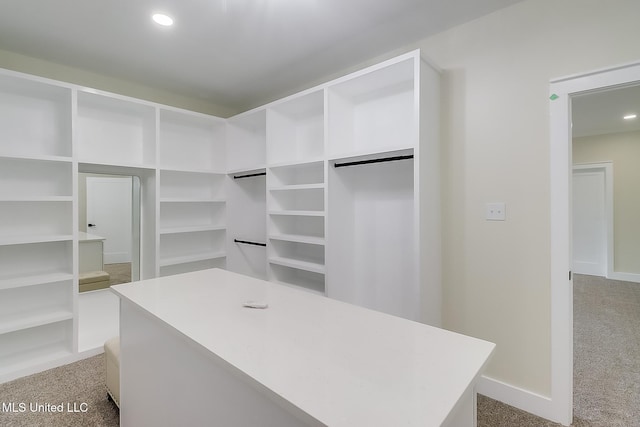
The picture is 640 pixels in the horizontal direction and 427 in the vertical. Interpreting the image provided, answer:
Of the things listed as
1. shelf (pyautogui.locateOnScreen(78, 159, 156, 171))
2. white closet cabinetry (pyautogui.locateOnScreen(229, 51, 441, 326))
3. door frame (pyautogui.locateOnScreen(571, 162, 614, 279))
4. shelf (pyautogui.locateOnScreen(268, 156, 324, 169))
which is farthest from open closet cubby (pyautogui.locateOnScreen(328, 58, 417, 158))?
door frame (pyautogui.locateOnScreen(571, 162, 614, 279))

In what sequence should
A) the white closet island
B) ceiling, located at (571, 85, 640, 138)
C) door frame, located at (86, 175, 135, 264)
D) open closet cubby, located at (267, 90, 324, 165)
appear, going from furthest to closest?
ceiling, located at (571, 85, 640, 138)
door frame, located at (86, 175, 135, 264)
open closet cubby, located at (267, 90, 324, 165)
the white closet island

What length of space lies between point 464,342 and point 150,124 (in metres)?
3.41

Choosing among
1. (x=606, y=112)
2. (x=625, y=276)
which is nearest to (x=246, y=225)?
(x=606, y=112)

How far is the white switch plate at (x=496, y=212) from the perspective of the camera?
2.07 meters

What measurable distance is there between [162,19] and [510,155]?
2595 mm

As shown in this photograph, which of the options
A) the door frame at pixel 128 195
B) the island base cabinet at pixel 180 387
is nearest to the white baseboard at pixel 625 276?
the island base cabinet at pixel 180 387

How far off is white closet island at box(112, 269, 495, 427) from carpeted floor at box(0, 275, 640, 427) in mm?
774

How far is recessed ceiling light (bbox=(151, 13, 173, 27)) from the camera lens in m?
2.08

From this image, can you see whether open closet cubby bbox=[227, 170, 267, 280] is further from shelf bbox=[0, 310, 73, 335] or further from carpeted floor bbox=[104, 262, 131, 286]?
shelf bbox=[0, 310, 73, 335]

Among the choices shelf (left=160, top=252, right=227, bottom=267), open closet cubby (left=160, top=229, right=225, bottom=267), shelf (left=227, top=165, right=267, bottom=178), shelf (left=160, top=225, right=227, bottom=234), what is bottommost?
shelf (left=160, top=252, right=227, bottom=267)

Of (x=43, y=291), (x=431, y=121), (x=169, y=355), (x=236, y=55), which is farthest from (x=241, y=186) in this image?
(x=169, y=355)

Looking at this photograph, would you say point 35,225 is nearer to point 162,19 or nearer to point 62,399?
point 62,399

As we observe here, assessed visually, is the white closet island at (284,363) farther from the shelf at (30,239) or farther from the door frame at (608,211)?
the door frame at (608,211)

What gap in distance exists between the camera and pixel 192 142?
12.0 feet
